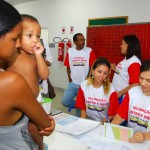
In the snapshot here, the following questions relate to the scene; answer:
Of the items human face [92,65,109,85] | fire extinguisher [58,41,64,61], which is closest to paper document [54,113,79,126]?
human face [92,65,109,85]

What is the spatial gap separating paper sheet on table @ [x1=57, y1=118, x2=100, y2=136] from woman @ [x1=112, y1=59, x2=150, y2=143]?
30 centimetres

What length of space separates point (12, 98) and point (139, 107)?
1.35 metres

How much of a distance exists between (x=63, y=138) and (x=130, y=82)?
152cm

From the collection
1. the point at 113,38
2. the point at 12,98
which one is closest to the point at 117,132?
the point at 12,98

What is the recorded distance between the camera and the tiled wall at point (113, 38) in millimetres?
3229

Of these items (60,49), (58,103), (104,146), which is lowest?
(58,103)

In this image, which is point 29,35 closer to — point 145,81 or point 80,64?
point 145,81

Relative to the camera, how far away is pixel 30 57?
1117 millimetres

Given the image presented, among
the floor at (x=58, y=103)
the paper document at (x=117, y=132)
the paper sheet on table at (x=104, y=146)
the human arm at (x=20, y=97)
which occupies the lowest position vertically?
the floor at (x=58, y=103)

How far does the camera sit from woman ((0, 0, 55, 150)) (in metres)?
0.54

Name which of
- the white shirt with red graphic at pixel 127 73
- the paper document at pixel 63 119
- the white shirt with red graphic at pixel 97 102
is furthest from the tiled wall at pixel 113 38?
the paper document at pixel 63 119

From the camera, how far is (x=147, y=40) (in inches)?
126

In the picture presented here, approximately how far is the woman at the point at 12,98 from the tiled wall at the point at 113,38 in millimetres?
2912

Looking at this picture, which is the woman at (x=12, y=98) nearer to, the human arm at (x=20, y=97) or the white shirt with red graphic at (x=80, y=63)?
the human arm at (x=20, y=97)
